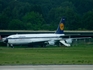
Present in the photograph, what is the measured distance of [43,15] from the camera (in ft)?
492

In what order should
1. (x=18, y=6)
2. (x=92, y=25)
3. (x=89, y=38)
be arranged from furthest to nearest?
1. (x=18, y=6)
2. (x=92, y=25)
3. (x=89, y=38)

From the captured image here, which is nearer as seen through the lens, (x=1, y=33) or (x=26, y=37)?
(x=26, y=37)

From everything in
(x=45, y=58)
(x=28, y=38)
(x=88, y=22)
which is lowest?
(x=88, y=22)

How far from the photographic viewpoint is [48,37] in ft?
268

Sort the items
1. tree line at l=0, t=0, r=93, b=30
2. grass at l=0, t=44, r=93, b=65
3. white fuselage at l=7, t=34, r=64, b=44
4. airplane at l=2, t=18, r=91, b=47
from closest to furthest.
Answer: grass at l=0, t=44, r=93, b=65 → white fuselage at l=7, t=34, r=64, b=44 → airplane at l=2, t=18, r=91, b=47 → tree line at l=0, t=0, r=93, b=30

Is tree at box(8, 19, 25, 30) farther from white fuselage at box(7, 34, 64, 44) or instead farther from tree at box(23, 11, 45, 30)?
white fuselage at box(7, 34, 64, 44)

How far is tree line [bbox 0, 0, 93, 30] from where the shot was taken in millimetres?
127387

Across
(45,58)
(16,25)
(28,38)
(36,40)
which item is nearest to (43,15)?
(16,25)

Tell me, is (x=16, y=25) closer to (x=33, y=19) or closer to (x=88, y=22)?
(x=33, y=19)

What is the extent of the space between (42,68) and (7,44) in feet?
159

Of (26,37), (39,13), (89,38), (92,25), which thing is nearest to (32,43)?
Result: (26,37)

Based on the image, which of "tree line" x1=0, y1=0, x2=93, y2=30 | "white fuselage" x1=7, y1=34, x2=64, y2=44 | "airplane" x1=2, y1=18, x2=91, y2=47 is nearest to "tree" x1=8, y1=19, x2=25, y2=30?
"tree line" x1=0, y1=0, x2=93, y2=30

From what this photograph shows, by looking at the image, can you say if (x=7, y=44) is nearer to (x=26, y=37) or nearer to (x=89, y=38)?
(x=26, y=37)

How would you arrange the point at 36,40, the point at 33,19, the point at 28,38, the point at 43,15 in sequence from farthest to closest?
the point at 43,15, the point at 33,19, the point at 36,40, the point at 28,38
